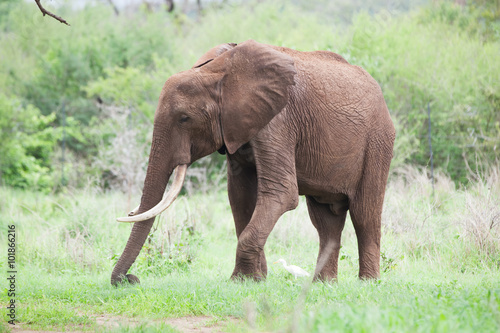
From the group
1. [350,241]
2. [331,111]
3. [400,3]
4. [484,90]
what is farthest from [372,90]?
[400,3]

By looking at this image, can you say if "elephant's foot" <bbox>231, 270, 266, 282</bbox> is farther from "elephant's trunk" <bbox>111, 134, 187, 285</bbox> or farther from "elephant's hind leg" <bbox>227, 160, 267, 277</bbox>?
"elephant's trunk" <bbox>111, 134, 187, 285</bbox>

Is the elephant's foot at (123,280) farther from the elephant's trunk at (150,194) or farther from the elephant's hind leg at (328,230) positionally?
the elephant's hind leg at (328,230)

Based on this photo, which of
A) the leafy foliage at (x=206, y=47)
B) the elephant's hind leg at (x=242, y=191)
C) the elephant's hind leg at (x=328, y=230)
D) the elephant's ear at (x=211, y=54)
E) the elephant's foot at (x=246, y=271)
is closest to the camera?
the elephant's foot at (x=246, y=271)

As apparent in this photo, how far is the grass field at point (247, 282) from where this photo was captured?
4387 mm

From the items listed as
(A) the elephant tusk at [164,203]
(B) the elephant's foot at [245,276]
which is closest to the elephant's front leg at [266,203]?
(B) the elephant's foot at [245,276]

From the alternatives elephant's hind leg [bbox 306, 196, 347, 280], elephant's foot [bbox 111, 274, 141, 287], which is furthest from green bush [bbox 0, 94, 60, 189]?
elephant's hind leg [bbox 306, 196, 347, 280]

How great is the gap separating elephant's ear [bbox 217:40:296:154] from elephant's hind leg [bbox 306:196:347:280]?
5.60ft

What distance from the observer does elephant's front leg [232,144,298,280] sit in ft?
19.7

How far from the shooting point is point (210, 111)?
6.12 meters

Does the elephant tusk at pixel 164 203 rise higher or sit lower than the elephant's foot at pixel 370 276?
higher

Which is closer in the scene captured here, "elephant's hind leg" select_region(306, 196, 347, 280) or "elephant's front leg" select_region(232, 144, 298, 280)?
"elephant's front leg" select_region(232, 144, 298, 280)

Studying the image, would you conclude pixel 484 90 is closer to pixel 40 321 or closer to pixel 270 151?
pixel 270 151

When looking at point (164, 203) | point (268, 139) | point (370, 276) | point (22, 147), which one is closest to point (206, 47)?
point (22, 147)

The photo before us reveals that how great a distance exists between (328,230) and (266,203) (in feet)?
4.90
